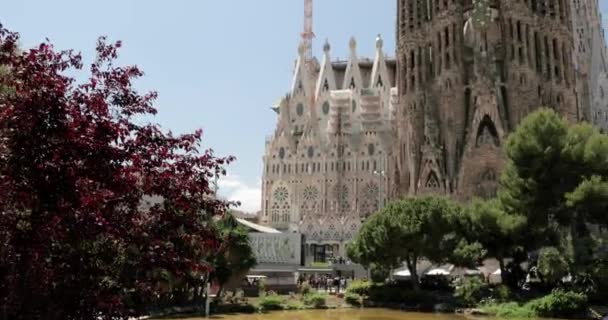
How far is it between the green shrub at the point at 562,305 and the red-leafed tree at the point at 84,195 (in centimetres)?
2655

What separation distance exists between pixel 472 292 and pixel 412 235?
476 centimetres

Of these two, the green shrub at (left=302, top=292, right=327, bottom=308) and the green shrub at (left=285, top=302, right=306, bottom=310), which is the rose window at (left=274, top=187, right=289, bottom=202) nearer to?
the green shrub at (left=302, top=292, right=327, bottom=308)

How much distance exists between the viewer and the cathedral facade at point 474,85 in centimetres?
5441

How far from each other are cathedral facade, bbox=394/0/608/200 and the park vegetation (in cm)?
1688

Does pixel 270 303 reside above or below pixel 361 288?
below

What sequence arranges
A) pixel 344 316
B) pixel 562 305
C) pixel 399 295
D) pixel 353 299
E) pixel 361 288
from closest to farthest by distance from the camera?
1. pixel 562 305
2. pixel 344 316
3. pixel 399 295
4. pixel 353 299
5. pixel 361 288

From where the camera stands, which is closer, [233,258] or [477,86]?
[233,258]

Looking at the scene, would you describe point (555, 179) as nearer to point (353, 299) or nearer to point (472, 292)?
point (472, 292)

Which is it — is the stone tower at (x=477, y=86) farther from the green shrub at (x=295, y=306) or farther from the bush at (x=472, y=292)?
the green shrub at (x=295, y=306)

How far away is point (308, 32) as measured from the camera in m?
116

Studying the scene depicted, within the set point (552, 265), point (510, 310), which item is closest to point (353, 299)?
point (510, 310)

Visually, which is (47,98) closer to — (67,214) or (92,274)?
(67,214)

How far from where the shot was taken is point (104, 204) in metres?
7.18

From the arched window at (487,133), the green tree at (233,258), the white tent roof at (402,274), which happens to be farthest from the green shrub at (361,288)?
the arched window at (487,133)
